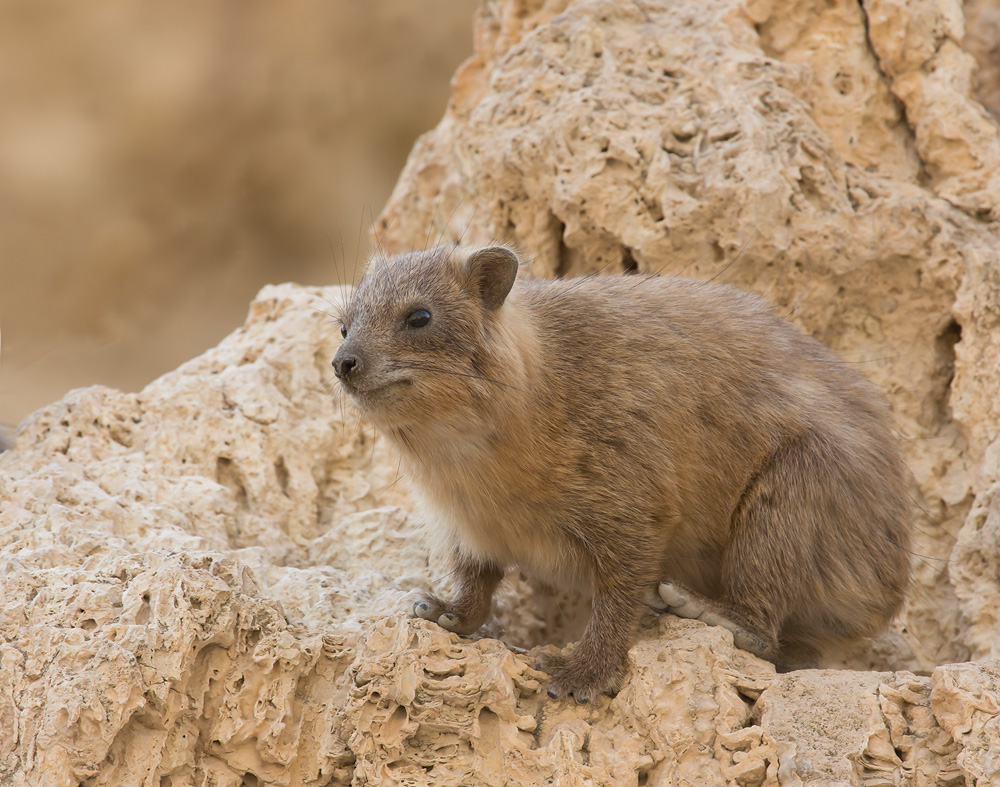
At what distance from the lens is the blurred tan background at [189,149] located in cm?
1109

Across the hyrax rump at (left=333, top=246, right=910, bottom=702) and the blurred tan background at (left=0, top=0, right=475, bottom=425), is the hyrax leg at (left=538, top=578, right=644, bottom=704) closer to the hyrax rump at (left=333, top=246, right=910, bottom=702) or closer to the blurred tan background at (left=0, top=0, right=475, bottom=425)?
the hyrax rump at (left=333, top=246, right=910, bottom=702)

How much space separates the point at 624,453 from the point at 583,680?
3.48 feet

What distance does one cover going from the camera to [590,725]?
429 cm

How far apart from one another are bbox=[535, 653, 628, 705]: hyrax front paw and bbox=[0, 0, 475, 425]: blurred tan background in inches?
286

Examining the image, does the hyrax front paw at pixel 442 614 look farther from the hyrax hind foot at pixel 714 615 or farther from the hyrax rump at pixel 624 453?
the hyrax hind foot at pixel 714 615

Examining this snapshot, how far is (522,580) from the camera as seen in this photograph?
5777mm

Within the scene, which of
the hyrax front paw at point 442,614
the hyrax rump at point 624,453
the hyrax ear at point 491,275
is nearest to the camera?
the hyrax rump at point 624,453

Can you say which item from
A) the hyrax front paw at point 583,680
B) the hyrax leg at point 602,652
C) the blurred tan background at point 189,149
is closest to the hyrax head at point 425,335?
the hyrax leg at point 602,652

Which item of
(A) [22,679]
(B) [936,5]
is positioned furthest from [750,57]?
(A) [22,679]

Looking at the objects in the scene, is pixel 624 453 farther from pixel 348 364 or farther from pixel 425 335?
pixel 348 364

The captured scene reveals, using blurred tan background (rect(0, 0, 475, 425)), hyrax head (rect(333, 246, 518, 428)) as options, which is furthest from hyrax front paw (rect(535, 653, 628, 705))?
blurred tan background (rect(0, 0, 475, 425))

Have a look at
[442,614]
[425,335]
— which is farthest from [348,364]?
[442,614]

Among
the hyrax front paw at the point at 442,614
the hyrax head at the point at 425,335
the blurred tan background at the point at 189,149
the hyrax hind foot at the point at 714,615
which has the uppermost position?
the blurred tan background at the point at 189,149

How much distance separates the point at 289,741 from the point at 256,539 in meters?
1.33
